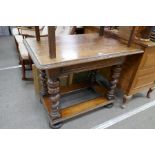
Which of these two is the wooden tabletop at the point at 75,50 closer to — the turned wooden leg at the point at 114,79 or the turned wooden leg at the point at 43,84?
the turned wooden leg at the point at 114,79

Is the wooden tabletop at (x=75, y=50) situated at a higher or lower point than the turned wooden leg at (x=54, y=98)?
higher

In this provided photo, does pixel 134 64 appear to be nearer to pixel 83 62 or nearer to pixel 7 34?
pixel 83 62

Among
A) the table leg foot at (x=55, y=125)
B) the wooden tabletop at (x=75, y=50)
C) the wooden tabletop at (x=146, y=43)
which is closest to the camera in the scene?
the wooden tabletop at (x=75, y=50)

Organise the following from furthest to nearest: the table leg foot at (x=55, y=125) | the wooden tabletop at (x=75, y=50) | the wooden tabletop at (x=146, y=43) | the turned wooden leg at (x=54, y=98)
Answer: the table leg foot at (x=55, y=125)
the wooden tabletop at (x=146, y=43)
the turned wooden leg at (x=54, y=98)
the wooden tabletop at (x=75, y=50)

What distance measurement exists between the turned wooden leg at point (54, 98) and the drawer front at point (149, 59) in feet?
2.80

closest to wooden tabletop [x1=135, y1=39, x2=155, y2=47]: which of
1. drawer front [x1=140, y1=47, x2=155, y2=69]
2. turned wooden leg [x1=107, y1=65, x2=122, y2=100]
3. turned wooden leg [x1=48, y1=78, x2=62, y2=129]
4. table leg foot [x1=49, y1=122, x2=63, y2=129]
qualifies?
drawer front [x1=140, y1=47, x2=155, y2=69]

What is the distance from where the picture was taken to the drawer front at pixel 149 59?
1305 millimetres

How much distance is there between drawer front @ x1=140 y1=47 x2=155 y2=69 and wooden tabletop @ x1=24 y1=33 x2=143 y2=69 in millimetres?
100

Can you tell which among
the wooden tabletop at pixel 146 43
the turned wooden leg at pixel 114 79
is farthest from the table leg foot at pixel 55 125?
the wooden tabletop at pixel 146 43

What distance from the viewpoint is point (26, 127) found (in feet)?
4.67

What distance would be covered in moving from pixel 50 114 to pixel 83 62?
644 millimetres

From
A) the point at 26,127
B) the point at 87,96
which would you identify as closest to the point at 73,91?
the point at 87,96

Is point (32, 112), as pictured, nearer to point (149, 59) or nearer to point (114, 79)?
point (114, 79)

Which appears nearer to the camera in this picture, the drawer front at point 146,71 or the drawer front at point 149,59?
the drawer front at point 149,59
